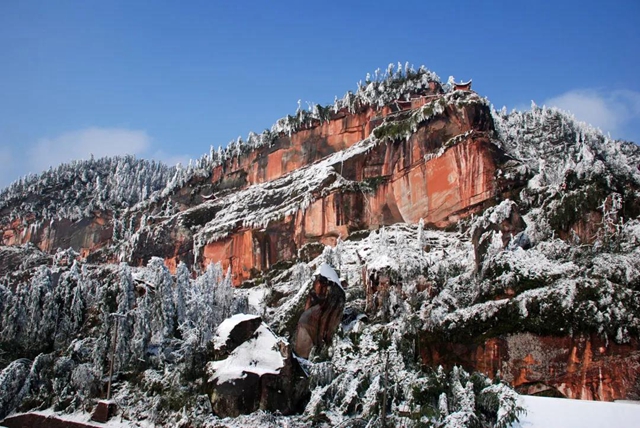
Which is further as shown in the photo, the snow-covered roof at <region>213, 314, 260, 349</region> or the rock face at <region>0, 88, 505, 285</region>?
the rock face at <region>0, 88, 505, 285</region>

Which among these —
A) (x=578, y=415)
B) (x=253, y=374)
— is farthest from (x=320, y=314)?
(x=578, y=415)

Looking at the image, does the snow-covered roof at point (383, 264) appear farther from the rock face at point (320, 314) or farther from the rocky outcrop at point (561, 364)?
the rocky outcrop at point (561, 364)

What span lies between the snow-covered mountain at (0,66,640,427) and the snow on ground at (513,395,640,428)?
1.50 meters

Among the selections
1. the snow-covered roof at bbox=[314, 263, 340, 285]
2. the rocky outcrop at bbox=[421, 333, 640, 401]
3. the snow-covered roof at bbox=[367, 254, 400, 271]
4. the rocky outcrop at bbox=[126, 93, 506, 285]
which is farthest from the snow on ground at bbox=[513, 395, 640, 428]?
the rocky outcrop at bbox=[126, 93, 506, 285]

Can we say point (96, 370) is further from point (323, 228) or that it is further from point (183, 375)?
point (323, 228)

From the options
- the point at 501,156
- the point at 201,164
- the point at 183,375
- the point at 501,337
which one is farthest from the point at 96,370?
the point at 201,164

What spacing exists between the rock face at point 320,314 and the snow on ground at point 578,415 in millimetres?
18185

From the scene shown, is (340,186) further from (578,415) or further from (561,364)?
(578,415)

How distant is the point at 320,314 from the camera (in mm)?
44094

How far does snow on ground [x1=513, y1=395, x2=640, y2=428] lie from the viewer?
25.3 metres

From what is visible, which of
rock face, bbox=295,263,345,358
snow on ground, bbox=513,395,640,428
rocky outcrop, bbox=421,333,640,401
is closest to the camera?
snow on ground, bbox=513,395,640,428

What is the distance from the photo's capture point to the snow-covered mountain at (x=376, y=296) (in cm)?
3375

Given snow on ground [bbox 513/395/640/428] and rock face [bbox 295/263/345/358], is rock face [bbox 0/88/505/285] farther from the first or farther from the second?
snow on ground [bbox 513/395/640/428]

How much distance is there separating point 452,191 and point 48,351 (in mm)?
39908
